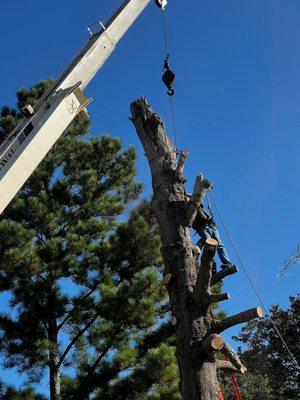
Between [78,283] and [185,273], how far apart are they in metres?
4.58

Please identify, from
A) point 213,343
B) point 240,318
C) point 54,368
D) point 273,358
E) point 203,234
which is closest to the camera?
point 213,343

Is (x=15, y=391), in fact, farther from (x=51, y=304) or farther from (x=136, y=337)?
(x=136, y=337)

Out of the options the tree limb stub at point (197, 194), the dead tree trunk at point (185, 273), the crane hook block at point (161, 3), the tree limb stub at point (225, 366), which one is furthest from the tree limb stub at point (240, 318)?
the crane hook block at point (161, 3)

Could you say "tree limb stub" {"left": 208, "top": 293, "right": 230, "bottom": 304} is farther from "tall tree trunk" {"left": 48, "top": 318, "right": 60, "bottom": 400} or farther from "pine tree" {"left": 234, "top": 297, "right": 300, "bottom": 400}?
"pine tree" {"left": 234, "top": 297, "right": 300, "bottom": 400}

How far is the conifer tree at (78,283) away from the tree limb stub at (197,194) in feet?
9.61

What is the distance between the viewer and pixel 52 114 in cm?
446

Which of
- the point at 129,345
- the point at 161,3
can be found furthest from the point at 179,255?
the point at 161,3

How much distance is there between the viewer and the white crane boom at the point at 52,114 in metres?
3.92

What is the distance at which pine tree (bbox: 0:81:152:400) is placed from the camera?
25.8 ft

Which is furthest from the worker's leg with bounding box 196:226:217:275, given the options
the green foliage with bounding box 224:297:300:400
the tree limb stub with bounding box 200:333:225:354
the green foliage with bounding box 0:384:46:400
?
the green foliage with bounding box 224:297:300:400

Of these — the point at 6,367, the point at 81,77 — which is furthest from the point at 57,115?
the point at 6,367

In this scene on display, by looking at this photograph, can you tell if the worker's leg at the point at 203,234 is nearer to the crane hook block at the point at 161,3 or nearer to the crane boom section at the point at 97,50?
the crane boom section at the point at 97,50

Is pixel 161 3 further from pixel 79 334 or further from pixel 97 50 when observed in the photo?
pixel 79 334

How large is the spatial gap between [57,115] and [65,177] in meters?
5.80
